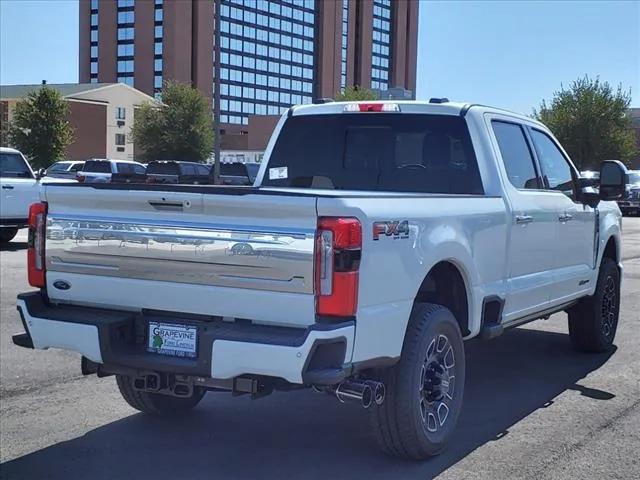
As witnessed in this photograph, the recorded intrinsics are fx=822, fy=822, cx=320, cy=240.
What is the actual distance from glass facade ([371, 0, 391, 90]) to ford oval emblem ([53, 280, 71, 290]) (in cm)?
13253

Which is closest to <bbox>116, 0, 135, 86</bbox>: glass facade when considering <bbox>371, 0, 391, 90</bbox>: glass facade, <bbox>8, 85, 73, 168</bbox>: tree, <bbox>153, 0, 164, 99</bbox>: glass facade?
<bbox>153, 0, 164, 99</bbox>: glass facade

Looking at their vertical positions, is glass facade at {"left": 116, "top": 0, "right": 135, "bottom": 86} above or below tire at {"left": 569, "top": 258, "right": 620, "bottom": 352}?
above

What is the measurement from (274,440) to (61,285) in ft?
5.44

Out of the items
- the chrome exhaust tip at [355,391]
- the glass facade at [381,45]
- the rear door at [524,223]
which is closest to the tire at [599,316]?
the rear door at [524,223]

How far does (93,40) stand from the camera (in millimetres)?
124312

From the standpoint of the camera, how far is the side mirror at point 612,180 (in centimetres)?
714

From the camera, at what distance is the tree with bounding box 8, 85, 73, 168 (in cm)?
6106

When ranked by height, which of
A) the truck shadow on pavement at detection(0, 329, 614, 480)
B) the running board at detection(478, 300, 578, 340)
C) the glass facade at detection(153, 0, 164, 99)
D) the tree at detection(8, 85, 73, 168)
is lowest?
the truck shadow on pavement at detection(0, 329, 614, 480)

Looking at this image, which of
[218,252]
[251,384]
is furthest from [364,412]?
[218,252]

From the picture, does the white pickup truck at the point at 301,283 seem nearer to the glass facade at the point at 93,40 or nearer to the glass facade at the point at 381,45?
the glass facade at the point at 93,40

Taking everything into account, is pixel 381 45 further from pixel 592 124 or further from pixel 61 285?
pixel 61 285

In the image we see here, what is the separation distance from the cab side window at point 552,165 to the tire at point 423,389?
7.48 feet

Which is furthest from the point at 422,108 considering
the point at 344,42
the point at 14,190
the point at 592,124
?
the point at 344,42

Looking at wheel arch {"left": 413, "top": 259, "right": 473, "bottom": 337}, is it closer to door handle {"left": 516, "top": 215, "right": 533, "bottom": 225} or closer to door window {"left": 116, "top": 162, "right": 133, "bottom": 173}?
door handle {"left": 516, "top": 215, "right": 533, "bottom": 225}
